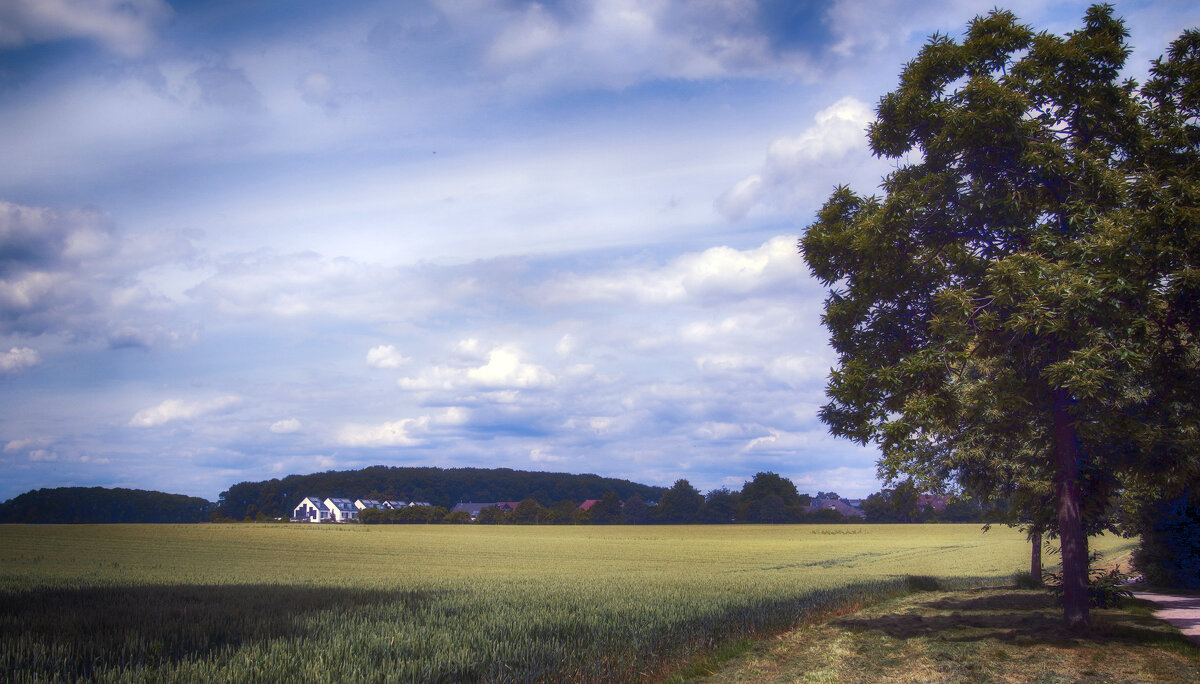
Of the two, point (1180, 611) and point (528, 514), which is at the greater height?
point (1180, 611)

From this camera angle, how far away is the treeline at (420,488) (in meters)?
144

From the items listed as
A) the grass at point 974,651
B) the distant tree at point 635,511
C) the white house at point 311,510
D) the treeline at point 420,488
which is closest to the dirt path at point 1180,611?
the grass at point 974,651

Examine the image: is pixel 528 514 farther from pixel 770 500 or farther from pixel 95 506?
pixel 95 506

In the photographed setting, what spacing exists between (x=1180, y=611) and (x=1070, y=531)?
25.3ft

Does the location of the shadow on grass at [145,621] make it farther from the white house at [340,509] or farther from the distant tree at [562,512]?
the white house at [340,509]

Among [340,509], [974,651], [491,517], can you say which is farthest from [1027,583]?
[340,509]

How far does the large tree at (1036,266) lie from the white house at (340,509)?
13629 centimetres

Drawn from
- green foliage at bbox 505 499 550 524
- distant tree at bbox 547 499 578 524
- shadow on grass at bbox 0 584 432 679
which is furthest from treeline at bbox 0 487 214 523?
shadow on grass at bbox 0 584 432 679

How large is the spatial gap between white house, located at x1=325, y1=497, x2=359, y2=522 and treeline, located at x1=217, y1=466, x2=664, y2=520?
304 centimetres

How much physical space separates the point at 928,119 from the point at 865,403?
262 inches

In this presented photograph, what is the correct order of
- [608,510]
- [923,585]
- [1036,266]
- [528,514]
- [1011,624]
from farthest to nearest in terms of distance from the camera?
1. [608,510]
2. [528,514]
3. [923,585]
4. [1011,624]
5. [1036,266]

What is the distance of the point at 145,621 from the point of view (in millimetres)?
12430

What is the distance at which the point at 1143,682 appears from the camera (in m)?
10.3

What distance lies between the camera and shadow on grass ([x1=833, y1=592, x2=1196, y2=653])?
44.2 ft
